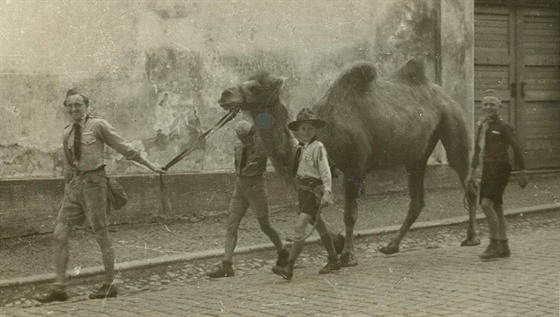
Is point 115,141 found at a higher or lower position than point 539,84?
lower

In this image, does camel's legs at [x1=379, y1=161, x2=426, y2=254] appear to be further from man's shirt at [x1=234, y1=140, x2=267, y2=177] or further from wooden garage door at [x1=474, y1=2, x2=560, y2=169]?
wooden garage door at [x1=474, y1=2, x2=560, y2=169]

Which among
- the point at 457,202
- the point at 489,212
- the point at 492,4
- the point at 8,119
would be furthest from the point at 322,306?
the point at 492,4

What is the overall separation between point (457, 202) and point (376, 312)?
22.4 feet

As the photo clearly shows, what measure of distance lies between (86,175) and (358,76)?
3.50m

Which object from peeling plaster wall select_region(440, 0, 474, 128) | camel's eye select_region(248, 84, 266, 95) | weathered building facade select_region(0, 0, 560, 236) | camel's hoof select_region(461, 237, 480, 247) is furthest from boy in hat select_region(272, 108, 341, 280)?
peeling plaster wall select_region(440, 0, 474, 128)

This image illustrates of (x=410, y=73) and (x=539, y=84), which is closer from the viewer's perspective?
(x=410, y=73)

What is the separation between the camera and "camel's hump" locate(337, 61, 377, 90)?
35.8 ft

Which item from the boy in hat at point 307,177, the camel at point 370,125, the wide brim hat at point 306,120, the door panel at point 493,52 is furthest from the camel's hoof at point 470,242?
the door panel at point 493,52

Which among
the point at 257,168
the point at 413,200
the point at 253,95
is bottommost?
the point at 413,200

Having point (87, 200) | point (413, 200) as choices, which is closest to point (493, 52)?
point (413, 200)

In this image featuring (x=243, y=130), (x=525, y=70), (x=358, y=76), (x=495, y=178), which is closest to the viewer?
(x=243, y=130)

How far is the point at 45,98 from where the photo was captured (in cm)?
1210

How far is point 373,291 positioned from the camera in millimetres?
8836

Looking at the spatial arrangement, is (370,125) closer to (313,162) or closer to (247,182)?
(313,162)
